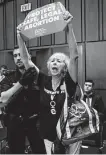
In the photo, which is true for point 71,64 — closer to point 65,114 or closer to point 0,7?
point 65,114

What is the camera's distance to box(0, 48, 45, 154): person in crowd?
2926 mm

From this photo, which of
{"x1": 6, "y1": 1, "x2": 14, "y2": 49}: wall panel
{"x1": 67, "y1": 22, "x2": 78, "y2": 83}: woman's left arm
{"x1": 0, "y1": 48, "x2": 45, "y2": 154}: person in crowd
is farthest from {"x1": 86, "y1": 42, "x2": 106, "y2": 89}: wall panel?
{"x1": 67, "y1": 22, "x2": 78, "y2": 83}: woman's left arm

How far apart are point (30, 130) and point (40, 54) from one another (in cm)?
448

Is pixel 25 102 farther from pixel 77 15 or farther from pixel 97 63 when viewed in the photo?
pixel 77 15

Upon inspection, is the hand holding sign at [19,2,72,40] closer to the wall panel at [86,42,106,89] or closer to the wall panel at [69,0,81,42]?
the wall panel at [86,42,106,89]

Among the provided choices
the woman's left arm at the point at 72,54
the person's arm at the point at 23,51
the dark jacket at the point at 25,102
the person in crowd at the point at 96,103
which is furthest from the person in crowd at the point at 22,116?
the person in crowd at the point at 96,103

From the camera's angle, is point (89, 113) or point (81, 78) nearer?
point (89, 113)

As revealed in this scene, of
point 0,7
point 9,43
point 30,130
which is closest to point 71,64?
point 30,130

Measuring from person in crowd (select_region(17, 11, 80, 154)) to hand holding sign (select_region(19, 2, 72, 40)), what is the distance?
2.2 inches

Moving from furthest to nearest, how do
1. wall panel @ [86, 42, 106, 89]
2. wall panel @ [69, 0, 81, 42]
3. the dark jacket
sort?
wall panel @ [69, 0, 81, 42] < wall panel @ [86, 42, 106, 89] < the dark jacket

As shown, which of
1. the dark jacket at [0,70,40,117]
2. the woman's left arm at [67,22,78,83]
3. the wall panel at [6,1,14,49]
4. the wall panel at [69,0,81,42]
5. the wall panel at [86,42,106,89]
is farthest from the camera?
the wall panel at [6,1,14,49]

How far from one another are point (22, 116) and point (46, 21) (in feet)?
3.82

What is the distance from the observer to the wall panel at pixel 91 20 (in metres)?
6.21

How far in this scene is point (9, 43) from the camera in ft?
26.3
